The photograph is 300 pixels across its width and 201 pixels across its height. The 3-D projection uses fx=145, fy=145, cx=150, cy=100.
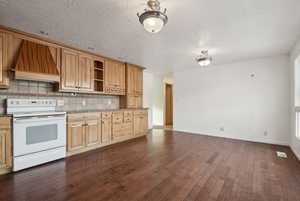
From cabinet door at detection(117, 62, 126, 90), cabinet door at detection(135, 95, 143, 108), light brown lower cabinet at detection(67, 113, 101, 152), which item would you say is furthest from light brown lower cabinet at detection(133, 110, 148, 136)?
light brown lower cabinet at detection(67, 113, 101, 152)

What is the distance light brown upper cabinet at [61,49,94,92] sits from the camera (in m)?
3.30

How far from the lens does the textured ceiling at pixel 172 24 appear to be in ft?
6.39

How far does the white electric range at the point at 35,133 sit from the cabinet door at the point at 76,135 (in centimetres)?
14

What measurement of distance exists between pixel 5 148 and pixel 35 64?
152 centimetres

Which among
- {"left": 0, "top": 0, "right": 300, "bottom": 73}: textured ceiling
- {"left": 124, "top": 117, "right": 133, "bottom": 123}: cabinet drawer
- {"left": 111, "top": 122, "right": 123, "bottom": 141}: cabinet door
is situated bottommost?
{"left": 111, "top": 122, "right": 123, "bottom": 141}: cabinet door

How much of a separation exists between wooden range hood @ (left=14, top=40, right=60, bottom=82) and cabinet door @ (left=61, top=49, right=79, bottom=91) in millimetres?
196

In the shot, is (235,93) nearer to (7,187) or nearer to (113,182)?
(113,182)

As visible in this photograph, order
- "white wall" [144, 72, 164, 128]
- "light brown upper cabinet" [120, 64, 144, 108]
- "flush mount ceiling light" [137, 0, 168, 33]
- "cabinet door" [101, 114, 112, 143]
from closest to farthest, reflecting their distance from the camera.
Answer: "flush mount ceiling light" [137, 0, 168, 33]
"cabinet door" [101, 114, 112, 143]
"light brown upper cabinet" [120, 64, 144, 108]
"white wall" [144, 72, 164, 128]

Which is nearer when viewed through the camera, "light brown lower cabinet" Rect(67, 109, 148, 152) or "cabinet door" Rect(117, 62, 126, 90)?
"light brown lower cabinet" Rect(67, 109, 148, 152)

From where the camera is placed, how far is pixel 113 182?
2098mm

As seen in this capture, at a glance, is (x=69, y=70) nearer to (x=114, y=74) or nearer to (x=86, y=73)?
(x=86, y=73)

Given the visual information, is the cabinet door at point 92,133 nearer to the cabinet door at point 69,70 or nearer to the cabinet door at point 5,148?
the cabinet door at point 69,70

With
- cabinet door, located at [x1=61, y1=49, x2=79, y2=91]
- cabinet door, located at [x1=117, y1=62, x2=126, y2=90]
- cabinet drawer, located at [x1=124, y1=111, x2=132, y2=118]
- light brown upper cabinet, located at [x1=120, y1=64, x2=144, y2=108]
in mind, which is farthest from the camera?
light brown upper cabinet, located at [x1=120, y1=64, x2=144, y2=108]

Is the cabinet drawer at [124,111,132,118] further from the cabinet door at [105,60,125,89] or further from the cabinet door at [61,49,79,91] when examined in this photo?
the cabinet door at [61,49,79,91]
